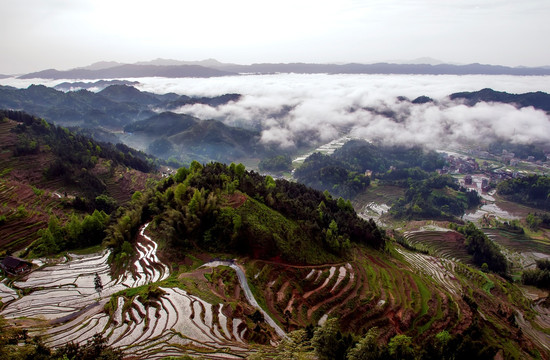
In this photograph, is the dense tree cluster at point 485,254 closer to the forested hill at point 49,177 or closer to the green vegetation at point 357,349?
the green vegetation at point 357,349

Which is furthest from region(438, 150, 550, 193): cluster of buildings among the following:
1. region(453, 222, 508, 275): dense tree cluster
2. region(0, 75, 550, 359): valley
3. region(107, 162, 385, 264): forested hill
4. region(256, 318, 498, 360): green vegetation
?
region(256, 318, 498, 360): green vegetation

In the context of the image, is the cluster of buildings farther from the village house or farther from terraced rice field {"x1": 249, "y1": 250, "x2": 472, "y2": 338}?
the village house

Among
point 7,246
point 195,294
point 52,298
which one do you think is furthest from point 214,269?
point 7,246

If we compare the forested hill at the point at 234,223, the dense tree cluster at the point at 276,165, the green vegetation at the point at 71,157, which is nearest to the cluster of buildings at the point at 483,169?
the dense tree cluster at the point at 276,165

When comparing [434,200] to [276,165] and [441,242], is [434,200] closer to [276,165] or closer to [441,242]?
[441,242]

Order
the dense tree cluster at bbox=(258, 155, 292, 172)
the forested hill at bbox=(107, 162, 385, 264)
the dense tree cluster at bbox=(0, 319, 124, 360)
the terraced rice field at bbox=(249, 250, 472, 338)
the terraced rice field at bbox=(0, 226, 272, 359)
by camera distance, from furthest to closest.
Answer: the dense tree cluster at bbox=(258, 155, 292, 172) → the forested hill at bbox=(107, 162, 385, 264) → the terraced rice field at bbox=(249, 250, 472, 338) → the terraced rice field at bbox=(0, 226, 272, 359) → the dense tree cluster at bbox=(0, 319, 124, 360)

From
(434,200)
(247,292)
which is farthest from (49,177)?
(434,200)
